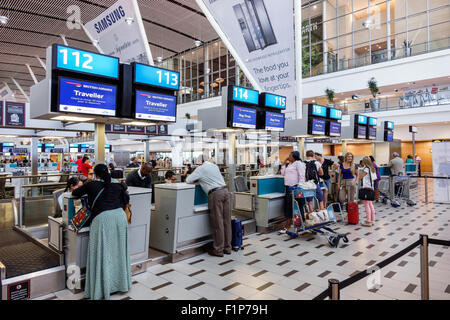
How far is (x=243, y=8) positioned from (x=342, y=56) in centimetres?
1567

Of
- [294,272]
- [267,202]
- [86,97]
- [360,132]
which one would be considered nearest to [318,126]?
[360,132]

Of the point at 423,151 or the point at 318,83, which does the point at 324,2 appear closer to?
the point at 318,83

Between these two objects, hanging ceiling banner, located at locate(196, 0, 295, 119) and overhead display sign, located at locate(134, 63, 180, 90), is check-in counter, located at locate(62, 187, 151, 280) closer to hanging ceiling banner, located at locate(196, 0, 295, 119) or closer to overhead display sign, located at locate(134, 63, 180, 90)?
overhead display sign, located at locate(134, 63, 180, 90)

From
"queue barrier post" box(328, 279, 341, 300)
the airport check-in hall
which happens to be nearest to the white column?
the airport check-in hall

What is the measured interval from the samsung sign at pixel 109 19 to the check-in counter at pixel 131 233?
721 cm

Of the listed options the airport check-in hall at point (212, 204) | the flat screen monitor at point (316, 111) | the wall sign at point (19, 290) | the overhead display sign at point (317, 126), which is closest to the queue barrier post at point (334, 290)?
the airport check-in hall at point (212, 204)

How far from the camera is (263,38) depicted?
30.7 feet

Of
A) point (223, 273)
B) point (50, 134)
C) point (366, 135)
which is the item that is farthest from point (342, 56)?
point (223, 273)

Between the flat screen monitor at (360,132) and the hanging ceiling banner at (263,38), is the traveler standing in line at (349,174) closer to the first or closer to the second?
the hanging ceiling banner at (263,38)

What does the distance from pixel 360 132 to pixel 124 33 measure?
8.77 m

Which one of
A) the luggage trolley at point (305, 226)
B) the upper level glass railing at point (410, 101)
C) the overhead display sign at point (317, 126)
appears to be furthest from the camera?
the upper level glass railing at point (410, 101)

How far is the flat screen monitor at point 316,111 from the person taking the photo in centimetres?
834

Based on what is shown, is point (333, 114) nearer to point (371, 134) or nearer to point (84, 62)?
point (371, 134)

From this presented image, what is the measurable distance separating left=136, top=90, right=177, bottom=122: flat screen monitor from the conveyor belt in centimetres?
226
